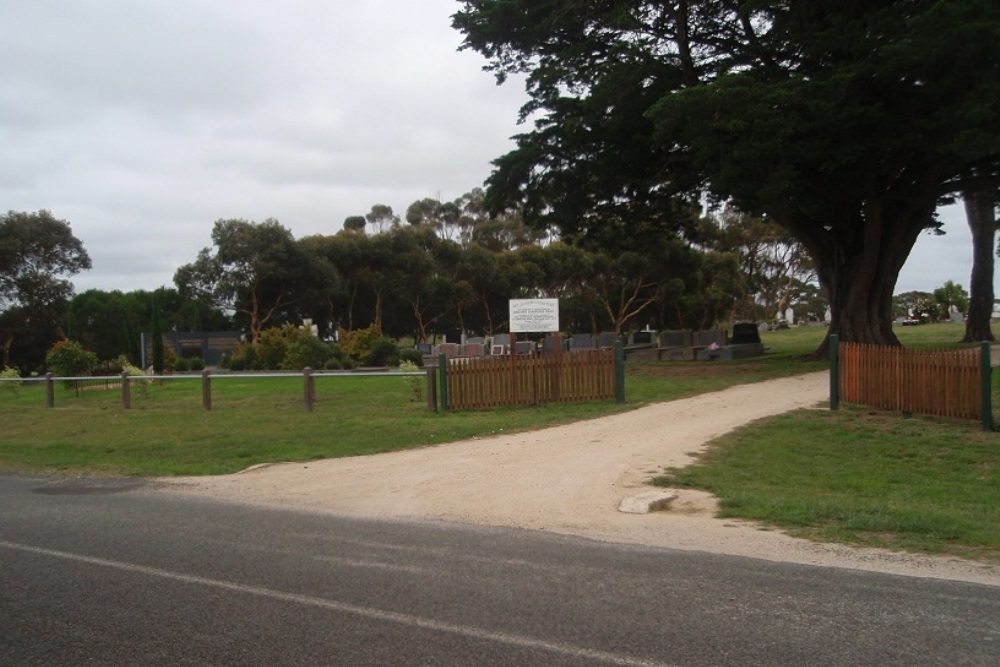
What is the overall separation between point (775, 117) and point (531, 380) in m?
9.97

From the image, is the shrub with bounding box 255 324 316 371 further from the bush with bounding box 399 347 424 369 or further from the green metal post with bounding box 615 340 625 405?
the green metal post with bounding box 615 340 625 405

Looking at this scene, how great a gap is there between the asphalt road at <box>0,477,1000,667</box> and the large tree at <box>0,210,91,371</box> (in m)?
52.4

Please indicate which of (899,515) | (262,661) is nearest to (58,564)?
(262,661)

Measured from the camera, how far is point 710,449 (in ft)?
43.1

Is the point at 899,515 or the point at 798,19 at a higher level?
the point at 798,19

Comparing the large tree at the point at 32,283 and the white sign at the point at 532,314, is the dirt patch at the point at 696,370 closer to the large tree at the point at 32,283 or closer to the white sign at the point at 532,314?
the white sign at the point at 532,314

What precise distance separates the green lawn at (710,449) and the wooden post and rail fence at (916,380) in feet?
1.16

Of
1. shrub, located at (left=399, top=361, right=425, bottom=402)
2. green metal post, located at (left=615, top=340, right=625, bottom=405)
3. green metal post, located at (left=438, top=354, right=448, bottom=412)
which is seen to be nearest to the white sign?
green metal post, located at (left=615, top=340, right=625, bottom=405)

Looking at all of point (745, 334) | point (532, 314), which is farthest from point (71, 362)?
point (745, 334)

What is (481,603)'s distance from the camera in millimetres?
6102

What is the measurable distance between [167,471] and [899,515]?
10673mm

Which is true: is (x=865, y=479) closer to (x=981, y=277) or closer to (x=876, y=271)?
(x=876, y=271)

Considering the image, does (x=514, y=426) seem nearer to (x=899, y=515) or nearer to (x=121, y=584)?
(x=899, y=515)

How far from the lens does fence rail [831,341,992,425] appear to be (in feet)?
48.3
